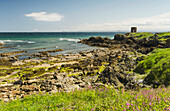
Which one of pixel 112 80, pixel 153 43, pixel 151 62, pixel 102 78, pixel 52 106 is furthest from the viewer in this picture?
pixel 153 43

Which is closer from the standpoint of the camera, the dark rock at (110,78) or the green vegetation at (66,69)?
the dark rock at (110,78)

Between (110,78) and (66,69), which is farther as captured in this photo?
(66,69)

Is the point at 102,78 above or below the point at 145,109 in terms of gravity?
below

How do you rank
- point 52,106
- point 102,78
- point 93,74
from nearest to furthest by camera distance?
point 52,106 → point 102,78 → point 93,74

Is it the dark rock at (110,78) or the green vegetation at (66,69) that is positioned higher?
the dark rock at (110,78)

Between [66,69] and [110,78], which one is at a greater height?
[110,78]

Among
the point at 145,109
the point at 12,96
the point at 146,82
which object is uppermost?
the point at 145,109

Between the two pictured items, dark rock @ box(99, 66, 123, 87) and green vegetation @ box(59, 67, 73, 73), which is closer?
dark rock @ box(99, 66, 123, 87)

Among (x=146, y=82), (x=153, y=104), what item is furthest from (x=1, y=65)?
(x=153, y=104)

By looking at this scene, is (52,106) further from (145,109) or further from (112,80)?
(112,80)

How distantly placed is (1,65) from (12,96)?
19543mm

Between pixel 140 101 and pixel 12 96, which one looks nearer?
pixel 140 101

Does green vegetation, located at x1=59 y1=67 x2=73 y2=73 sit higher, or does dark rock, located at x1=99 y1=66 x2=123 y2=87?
dark rock, located at x1=99 y1=66 x2=123 y2=87

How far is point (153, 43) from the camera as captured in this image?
41.2 metres
